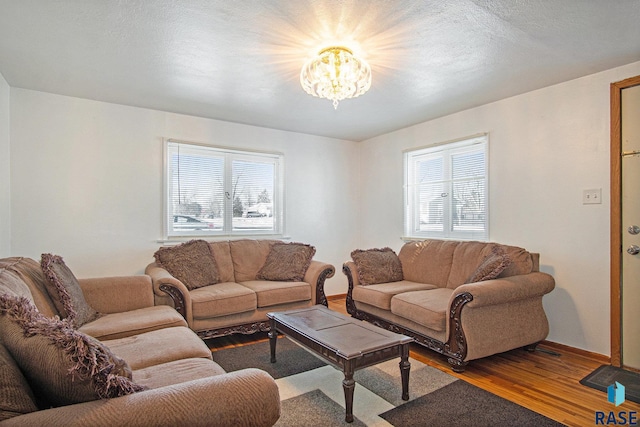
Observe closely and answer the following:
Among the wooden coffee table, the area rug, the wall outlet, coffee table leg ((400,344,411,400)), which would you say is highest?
the wall outlet

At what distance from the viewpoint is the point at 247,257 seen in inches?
162

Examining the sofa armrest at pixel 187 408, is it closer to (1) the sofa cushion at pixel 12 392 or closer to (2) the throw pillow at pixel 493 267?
(1) the sofa cushion at pixel 12 392

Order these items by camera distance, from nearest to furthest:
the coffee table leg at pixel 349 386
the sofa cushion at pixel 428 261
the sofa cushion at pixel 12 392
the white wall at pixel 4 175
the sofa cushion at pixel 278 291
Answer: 1. the sofa cushion at pixel 12 392
2. the coffee table leg at pixel 349 386
3. the white wall at pixel 4 175
4. the sofa cushion at pixel 278 291
5. the sofa cushion at pixel 428 261

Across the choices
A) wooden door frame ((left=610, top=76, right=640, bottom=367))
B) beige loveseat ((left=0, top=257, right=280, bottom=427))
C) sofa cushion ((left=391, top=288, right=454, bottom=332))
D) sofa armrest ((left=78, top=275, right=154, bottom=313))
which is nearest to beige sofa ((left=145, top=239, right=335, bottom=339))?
sofa armrest ((left=78, top=275, right=154, bottom=313))

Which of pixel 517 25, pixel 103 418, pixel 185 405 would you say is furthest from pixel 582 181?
pixel 103 418

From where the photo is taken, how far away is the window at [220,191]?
13.4 ft

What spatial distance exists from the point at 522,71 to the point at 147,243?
157 inches

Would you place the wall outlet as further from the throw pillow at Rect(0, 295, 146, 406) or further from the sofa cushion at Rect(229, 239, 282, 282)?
the throw pillow at Rect(0, 295, 146, 406)

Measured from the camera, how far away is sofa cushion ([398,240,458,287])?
3.70 m

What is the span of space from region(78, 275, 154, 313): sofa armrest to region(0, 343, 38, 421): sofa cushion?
1911mm

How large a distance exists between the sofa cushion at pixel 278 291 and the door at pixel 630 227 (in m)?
2.71

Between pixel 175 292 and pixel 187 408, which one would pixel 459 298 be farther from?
pixel 175 292

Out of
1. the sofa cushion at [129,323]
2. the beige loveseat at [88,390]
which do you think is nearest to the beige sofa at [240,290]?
the sofa cushion at [129,323]

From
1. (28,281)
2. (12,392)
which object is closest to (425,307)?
(12,392)
